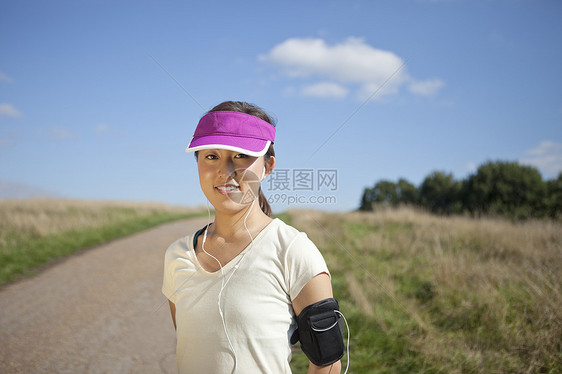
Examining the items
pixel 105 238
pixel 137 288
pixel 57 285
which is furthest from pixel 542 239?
pixel 105 238

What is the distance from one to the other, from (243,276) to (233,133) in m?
0.62

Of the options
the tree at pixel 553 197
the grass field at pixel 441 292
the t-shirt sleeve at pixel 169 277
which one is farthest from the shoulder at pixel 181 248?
the tree at pixel 553 197

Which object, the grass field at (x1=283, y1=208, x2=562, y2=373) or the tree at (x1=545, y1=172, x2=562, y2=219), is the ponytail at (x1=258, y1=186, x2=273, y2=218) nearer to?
the grass field at (x1=283, y1=208, x2=562, y2=373)

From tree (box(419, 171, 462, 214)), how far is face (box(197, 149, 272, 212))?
3879cm

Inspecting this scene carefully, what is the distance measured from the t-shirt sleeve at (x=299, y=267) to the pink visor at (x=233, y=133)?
455 mm

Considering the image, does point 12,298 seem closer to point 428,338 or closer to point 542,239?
point 428,338

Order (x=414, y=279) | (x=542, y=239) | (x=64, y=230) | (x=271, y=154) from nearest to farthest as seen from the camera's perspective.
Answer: (x=271, y=154) < (x=414, y=279) < (x=542, y=239) < (x=64, y=230)

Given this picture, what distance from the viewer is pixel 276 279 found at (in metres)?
1.61

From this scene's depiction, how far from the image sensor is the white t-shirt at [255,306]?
1586 mm

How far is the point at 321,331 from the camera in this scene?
5.25 feet

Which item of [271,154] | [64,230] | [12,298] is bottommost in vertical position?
[12,298]

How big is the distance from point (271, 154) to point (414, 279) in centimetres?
503

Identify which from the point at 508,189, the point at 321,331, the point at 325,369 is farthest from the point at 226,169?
the point at 508,189

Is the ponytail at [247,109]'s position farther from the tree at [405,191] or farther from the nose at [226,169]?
the tree at [405,191]
